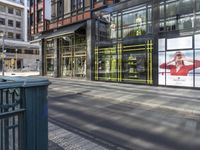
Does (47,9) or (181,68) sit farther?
(47,9)

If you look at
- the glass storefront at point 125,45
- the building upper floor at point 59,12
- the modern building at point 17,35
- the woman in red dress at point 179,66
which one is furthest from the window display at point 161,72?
the modern building at point 17,35

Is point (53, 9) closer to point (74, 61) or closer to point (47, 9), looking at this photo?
point (47, 9)

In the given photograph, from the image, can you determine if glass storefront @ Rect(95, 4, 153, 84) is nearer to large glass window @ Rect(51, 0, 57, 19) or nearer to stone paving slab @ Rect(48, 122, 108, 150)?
large glass window @ Rect(51, 0, 57, 19)

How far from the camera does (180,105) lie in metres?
10.5

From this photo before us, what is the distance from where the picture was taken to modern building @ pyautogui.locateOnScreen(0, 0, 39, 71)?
63.8 m

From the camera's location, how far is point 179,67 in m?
17.2

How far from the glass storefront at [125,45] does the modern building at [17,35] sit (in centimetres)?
4318

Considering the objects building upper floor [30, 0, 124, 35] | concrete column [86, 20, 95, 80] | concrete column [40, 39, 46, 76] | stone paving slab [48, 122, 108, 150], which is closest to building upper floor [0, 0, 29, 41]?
building upper floor [30, 0, 124, 35]

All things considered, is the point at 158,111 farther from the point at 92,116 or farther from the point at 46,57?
the point at 46,57

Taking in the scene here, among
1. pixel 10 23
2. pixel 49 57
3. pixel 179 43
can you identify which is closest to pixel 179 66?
pixel 179 43

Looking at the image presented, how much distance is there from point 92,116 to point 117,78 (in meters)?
13.5

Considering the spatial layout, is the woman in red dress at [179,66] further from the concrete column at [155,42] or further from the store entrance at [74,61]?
the store entrance at [74,61]

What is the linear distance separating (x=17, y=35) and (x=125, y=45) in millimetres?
61120

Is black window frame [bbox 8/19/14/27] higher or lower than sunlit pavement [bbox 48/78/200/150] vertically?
higher
